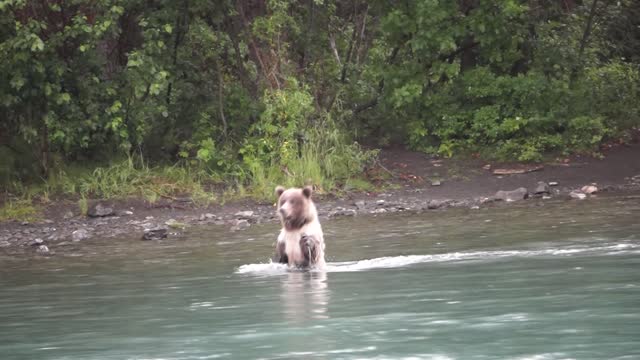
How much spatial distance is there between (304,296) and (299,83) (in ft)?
41.1

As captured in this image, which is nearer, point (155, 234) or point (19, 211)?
point (155, 234)

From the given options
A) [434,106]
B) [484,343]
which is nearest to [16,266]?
[484,343]

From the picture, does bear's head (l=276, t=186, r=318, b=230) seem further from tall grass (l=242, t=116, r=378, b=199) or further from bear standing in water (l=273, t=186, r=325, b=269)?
tall grass (l=242, t=116, r=378, b=199)

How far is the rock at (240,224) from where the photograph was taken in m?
16.9

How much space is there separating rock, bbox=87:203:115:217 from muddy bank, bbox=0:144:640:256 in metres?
0.02

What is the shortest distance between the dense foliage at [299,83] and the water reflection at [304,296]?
26.4 ft

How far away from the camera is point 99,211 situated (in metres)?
18.0

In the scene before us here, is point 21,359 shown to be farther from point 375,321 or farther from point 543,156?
point 543,156

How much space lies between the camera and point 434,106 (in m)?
22.3

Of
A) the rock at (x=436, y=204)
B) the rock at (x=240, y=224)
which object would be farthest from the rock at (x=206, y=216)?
the rock at (x=436, y=204)

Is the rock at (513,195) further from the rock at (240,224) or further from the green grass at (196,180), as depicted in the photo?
the rock at (240,224)

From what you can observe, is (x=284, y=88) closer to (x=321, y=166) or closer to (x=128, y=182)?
(x=321, y=166)

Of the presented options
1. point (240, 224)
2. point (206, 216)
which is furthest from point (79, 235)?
point (240, 224)

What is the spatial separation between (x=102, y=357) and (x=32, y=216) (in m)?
10.8
